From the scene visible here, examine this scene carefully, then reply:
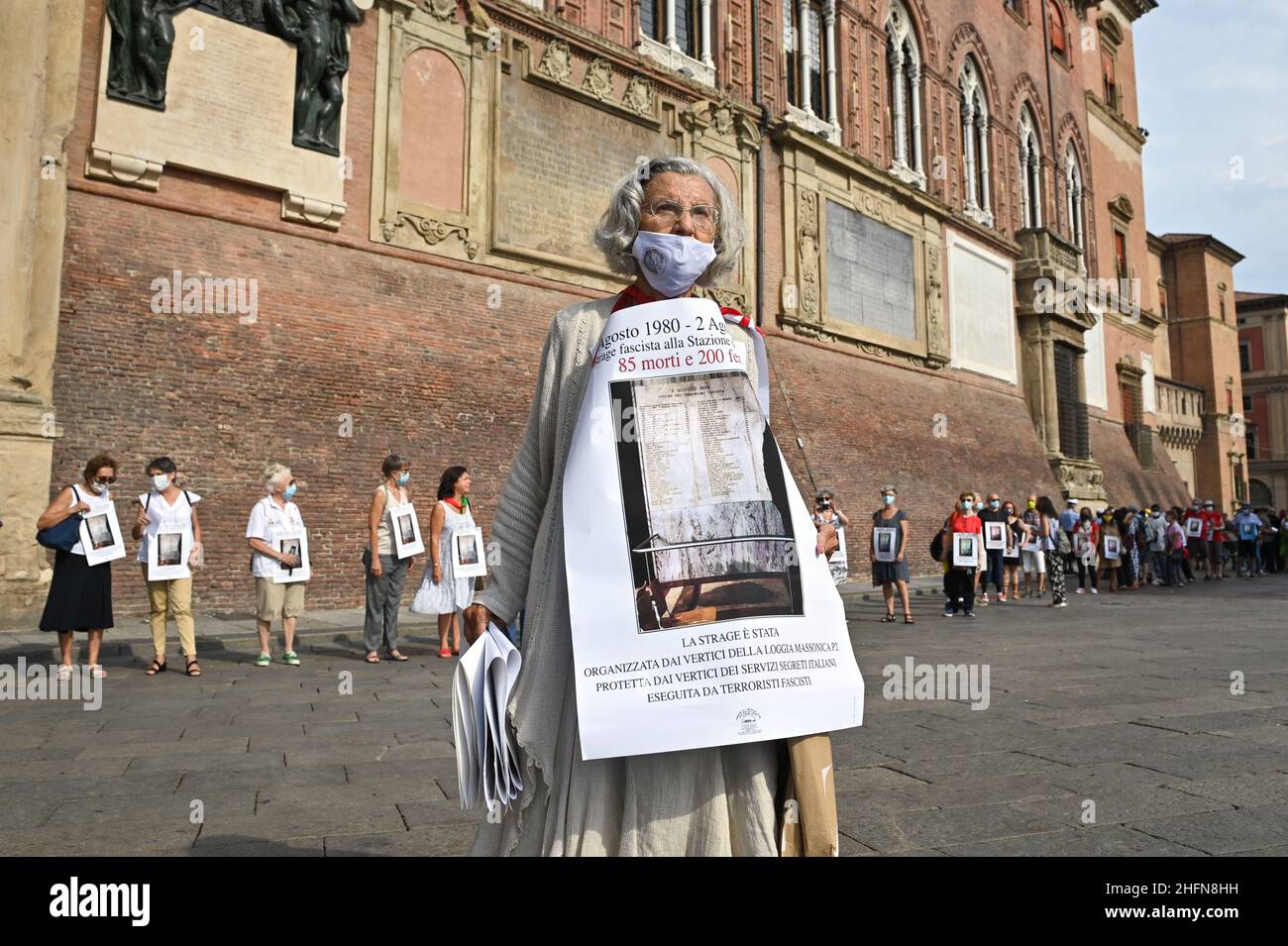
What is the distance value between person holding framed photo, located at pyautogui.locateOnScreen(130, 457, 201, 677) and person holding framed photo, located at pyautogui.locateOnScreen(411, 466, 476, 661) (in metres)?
1.77

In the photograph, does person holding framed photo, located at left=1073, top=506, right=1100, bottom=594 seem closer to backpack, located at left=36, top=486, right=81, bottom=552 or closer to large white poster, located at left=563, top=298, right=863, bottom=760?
backpack, located at left=36, top=486, right=81, bottom=552

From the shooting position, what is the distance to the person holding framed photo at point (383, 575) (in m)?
7.77

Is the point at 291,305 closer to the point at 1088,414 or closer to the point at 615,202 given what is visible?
the point at 615,202

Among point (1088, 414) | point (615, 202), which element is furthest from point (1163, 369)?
point (615, 202)

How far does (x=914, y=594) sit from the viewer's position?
52.5 feet

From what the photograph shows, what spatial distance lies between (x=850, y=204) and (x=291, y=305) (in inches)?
518

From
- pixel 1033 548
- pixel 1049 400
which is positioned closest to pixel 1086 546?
pixel 1033 548

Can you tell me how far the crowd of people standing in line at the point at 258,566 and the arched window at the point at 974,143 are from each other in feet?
68.8

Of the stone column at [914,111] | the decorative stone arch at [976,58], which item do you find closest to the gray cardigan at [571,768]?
the stone column at [914,111]

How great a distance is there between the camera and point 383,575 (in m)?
7.88

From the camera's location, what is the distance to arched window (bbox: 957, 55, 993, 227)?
981 inches

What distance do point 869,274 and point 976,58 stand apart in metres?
9.28

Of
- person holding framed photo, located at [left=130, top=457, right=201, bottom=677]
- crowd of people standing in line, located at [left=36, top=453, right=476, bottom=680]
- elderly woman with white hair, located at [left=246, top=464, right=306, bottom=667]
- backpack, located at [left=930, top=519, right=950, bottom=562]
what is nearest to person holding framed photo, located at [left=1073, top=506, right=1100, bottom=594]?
backpack, located at [left=930, top=519, right=950, bottom=562]
